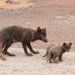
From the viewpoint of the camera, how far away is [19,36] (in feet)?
39.1

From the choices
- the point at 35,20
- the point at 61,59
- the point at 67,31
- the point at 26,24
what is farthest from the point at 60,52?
the point at 35,20

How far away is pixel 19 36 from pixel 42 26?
342 inches

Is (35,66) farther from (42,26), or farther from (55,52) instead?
(42,26)

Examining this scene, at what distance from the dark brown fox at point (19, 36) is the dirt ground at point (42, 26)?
340 millimetres


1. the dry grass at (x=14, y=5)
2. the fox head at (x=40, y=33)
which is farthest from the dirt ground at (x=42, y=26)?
the dry grass at (x=14, y=5)

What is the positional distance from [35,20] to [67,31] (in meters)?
4.03

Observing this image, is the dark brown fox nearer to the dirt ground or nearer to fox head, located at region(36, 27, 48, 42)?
fox head, located at region(36, 27, 48, 42)

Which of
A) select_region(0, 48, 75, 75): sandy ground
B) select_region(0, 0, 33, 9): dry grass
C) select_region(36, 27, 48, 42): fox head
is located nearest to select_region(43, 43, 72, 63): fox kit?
select_region(0, 48, 75, 75): sandy ground

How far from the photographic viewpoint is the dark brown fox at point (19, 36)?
1172cm

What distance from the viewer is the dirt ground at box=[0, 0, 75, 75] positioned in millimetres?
9758

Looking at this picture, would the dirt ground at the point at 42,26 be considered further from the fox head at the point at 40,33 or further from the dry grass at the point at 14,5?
the dry grass at the point at 14,5

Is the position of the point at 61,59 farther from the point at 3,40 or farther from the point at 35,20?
the point at 35,20

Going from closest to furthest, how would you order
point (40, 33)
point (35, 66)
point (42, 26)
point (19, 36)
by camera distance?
point (35, 66)
point (19, 36)
point (40, 33)
point (42, 26)

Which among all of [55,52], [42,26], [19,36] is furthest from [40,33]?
[42,26]
